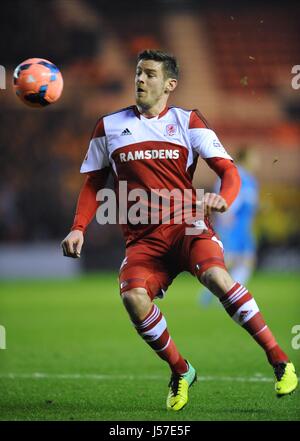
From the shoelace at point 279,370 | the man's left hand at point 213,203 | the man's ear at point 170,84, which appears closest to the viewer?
the man's left hand at point 213,203

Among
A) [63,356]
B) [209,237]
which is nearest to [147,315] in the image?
[209,237]

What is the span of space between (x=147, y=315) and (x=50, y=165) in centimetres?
1680

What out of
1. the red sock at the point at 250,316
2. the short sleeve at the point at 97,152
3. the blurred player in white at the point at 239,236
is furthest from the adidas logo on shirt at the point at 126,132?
the blurred player in white at the point at 239,236

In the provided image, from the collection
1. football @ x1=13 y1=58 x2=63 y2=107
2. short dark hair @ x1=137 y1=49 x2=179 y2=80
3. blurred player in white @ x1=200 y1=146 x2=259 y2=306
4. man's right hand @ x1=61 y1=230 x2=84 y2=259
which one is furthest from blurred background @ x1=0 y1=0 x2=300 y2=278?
man's right hand @ x1=61 y1=230 x2=84 y2=259

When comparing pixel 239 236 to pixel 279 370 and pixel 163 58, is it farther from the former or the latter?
pixel 279 370

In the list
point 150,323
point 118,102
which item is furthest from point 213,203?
point 118,102

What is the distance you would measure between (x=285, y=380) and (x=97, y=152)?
1.89 m

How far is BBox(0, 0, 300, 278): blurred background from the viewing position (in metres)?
20.3

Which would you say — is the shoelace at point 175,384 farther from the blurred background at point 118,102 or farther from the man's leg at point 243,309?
the blurred background at point 118,102

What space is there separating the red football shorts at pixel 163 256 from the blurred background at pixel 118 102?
1260cm

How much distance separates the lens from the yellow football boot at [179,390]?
5.41 m

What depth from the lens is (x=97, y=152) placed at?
5.77 metres

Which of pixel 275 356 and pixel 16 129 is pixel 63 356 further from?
pixel 16 129

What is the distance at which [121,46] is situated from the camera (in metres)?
26.9
